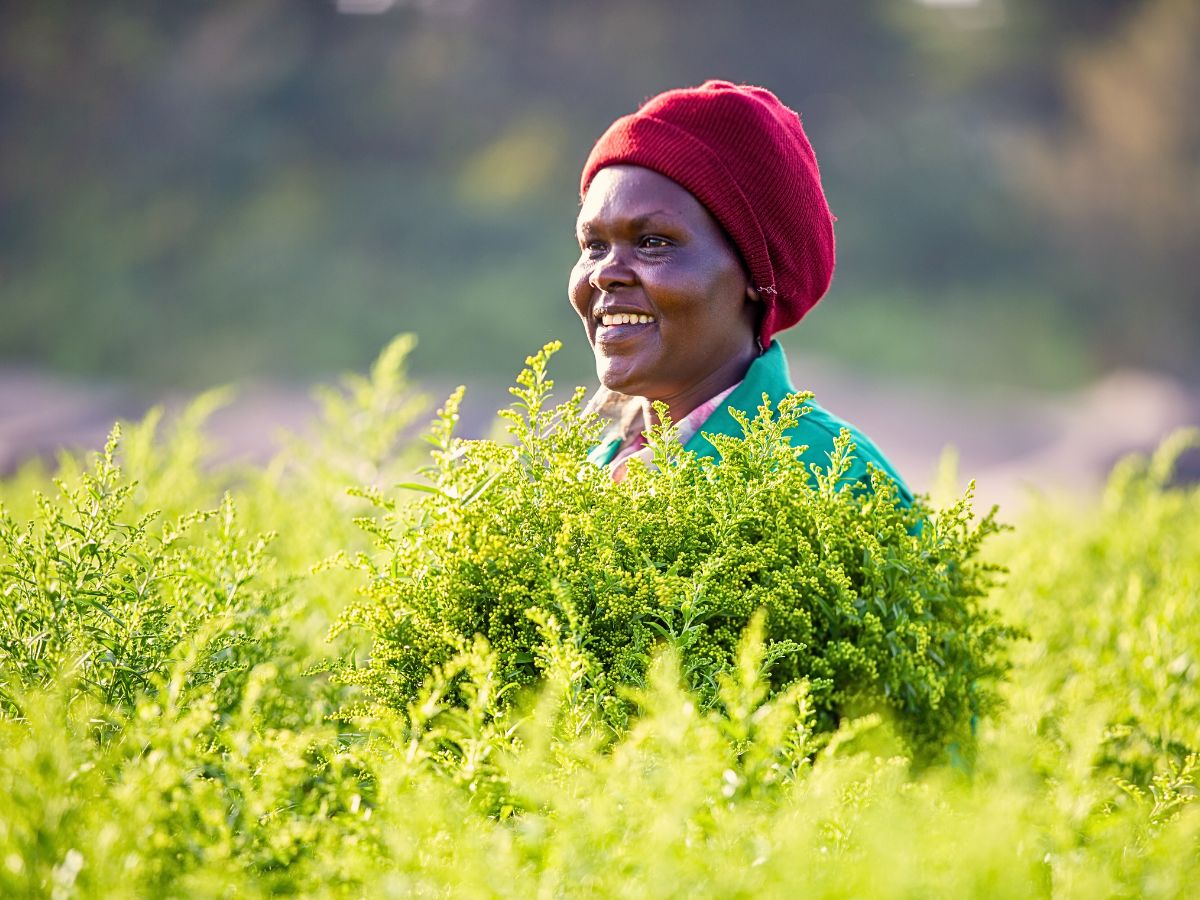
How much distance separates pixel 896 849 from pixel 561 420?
3.58ft

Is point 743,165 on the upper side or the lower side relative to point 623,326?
upper

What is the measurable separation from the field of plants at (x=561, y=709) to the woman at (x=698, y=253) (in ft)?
1.42

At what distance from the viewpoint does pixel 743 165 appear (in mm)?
2648

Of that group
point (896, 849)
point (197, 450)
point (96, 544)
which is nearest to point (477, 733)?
point (896, 849)

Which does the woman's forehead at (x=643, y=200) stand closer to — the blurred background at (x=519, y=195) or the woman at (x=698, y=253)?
the woman at (x=698, y=253)

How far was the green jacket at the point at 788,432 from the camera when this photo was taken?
2525 mm

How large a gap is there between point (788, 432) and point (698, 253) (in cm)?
42

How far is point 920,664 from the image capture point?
2.16 m

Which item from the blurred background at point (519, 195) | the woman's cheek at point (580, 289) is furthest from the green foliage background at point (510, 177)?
the woman's cheek at point (580, 289)

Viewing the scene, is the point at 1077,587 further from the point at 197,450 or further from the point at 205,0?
the point at 205,0

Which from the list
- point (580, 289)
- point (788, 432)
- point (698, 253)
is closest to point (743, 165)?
point (698, 253)

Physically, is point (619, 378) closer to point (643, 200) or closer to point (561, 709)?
point (643, 200)

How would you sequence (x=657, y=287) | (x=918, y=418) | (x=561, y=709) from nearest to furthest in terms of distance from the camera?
(x=561, y=709) < (x=657, y=287) < (x=918, y=418)

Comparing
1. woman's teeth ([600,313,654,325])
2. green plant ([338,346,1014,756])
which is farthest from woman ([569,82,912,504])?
green plant ([338,346,1014,756])
